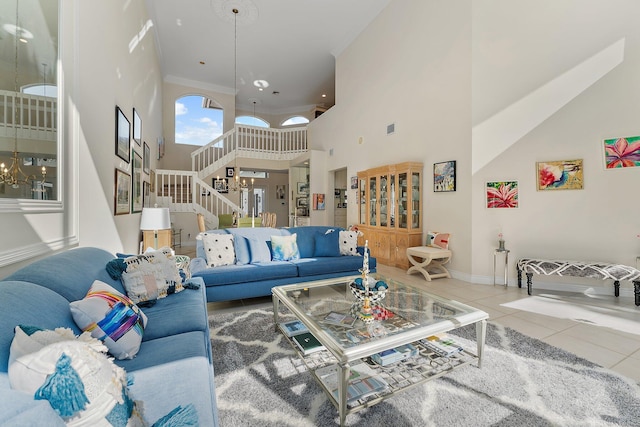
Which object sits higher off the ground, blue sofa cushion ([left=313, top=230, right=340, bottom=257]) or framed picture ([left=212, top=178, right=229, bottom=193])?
framed picture ([left=212, top=178, right=229, bottom=193])

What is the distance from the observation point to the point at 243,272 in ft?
9.83

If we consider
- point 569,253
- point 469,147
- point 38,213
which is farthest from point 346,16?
point 38,213

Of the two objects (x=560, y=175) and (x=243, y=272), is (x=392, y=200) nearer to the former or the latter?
(x=560, y=175)

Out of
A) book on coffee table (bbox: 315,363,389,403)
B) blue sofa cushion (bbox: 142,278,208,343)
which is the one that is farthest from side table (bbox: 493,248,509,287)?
blue sofa cushion (bbox: 142,278,208,343)

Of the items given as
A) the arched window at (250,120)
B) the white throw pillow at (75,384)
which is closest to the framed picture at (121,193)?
the white throw pillow at (75,384)

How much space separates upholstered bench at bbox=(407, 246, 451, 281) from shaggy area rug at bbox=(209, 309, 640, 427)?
2.03 metres

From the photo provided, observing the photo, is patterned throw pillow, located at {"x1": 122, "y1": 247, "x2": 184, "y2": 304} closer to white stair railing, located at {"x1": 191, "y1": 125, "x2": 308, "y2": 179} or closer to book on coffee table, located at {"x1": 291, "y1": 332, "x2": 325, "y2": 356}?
book on coffee table, located at {"x1": 291, "y1": 332, "x2": 325, "y2": 356}

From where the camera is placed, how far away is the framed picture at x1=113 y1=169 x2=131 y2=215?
311cm

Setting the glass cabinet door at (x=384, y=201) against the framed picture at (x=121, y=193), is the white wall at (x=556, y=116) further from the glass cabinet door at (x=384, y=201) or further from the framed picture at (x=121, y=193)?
the framed picture at (x=121, y=193)

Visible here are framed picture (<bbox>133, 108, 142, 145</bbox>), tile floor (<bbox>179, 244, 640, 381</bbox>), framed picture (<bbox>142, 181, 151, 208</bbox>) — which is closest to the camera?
tile floor (<bbox>179, 244, 640, 381</bbox>)

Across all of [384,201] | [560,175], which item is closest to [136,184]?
[384,201]

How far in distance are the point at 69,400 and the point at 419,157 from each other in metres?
5.06

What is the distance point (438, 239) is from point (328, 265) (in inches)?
83.0

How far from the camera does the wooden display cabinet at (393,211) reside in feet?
15.9
